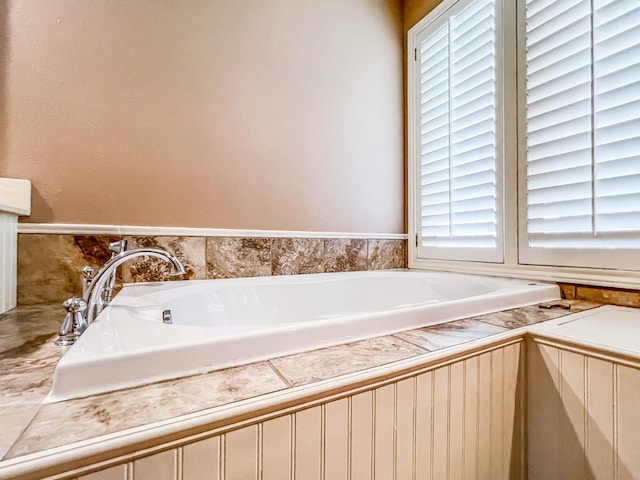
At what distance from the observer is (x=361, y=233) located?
1.81 m

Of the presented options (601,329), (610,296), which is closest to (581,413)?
(601,329)

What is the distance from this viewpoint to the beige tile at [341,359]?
1.67 ft

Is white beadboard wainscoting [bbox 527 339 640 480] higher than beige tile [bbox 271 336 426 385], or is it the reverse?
beige tile [bbox 271 336 426 385]

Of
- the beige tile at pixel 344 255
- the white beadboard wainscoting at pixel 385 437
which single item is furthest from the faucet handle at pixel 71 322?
the beige tile at pixel 344 255

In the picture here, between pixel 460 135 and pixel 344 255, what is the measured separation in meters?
0.88

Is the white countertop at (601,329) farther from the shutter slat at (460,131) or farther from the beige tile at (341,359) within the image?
the shutter slat at (460,131)

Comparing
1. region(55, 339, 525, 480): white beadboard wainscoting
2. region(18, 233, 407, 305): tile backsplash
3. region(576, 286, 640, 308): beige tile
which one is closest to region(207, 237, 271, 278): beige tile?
region(18, 233, 407, 305): tile backsplash

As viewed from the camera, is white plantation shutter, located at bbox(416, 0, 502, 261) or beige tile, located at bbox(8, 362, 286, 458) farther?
white plantation shutter, located at bbox(416, 0, 502, 261)

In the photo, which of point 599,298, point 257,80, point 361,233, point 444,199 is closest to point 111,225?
point 257,80

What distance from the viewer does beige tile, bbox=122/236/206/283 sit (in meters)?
1.27

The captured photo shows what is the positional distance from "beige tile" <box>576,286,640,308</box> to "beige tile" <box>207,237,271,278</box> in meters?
1.27

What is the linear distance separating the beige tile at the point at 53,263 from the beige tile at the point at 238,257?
1.37 ft

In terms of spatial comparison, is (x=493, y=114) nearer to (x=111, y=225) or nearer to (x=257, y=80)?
(x=257, y=80)

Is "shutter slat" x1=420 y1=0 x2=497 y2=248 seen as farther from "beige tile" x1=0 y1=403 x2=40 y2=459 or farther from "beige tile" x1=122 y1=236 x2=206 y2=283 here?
"beige tile" x1=0 y1=403 x2=40 y2=459
